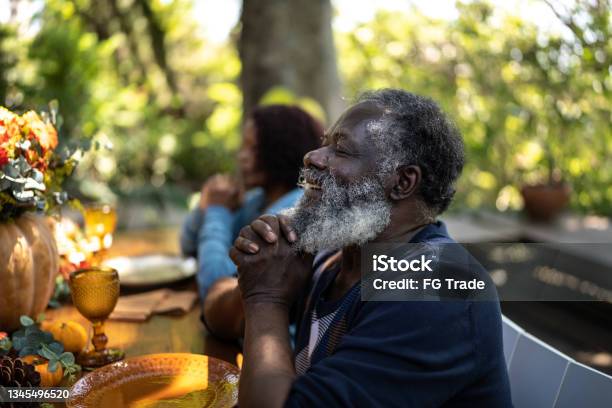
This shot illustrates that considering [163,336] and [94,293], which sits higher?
[94,293]

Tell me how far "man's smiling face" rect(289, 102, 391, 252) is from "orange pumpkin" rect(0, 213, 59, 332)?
2.13 ft

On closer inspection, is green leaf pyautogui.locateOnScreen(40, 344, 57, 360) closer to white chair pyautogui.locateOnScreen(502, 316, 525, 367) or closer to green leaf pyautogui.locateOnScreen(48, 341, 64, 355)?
green leaf pyautogui.locateOnScreen(48, 341, 64, 355)

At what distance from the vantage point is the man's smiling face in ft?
4.39

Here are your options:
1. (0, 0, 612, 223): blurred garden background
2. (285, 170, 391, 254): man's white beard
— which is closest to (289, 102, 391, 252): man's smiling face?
(285, 170, 391, 254): man's white beard

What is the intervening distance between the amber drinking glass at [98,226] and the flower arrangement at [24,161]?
52 centimetres

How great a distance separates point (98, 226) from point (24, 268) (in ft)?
2.07

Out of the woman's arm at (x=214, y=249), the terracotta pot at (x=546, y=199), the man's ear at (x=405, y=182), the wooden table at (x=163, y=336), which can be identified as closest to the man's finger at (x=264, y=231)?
the man's ear at (x=405, y=182)

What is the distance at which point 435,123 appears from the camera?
1.32 m

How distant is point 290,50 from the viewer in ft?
17.2

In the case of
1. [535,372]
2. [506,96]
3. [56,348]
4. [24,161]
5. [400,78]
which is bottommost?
[535,372]

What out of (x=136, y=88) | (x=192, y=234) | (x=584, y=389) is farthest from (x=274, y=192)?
(x=136, y=88)

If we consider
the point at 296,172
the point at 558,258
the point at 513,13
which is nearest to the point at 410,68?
the point at 513,13

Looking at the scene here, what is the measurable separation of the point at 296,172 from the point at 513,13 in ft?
10.6

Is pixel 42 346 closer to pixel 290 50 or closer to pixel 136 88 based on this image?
pixel 290 50
